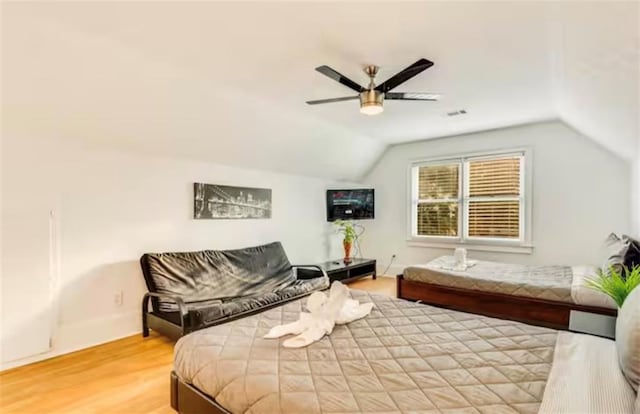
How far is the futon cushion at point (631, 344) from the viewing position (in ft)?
3.99

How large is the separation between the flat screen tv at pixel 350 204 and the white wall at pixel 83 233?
2.17m

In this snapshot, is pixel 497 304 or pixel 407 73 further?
pixel 497 304

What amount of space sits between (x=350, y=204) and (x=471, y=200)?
2020 mm

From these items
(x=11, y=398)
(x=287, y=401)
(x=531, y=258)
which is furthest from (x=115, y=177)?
(x=531, y=258)

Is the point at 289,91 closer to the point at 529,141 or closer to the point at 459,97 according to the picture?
the point at 459,97

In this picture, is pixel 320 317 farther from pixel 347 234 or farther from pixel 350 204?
pixel 350 204

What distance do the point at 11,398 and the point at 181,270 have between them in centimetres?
152

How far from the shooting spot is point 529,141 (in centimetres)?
474

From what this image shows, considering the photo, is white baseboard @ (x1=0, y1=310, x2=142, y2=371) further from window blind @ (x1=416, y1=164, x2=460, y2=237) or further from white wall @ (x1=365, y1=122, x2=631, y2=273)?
white wall @ (x1=365, y1=122, x2=631, y2=273)

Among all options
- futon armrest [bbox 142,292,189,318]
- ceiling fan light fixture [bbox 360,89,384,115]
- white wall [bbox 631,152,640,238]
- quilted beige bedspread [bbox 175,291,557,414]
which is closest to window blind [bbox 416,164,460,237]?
white wall [bbox 631,152,640,238]

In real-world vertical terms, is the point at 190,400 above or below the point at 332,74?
below

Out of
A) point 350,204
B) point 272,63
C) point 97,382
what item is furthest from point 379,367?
point 350,204

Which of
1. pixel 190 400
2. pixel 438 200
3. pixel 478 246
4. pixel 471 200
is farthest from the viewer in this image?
pixel 438 200

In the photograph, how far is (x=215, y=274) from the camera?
12.1ft
